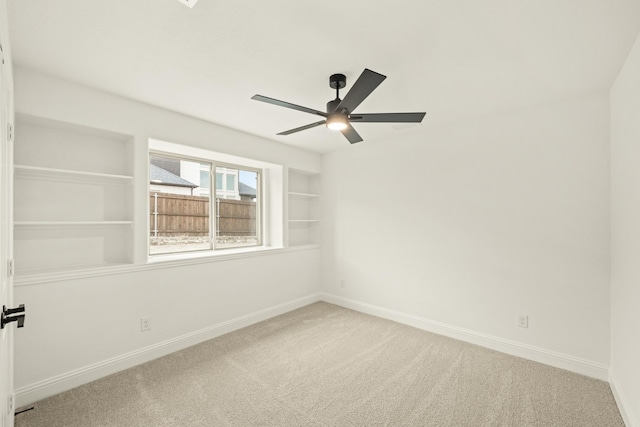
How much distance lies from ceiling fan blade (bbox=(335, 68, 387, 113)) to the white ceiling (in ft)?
0.94

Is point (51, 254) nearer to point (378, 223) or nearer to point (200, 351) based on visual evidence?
point (200, 351)

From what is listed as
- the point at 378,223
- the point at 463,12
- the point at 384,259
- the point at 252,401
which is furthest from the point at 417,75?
the point at 252,401

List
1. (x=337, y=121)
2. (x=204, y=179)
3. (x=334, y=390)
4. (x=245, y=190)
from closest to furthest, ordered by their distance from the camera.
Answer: (x=337, y=121), (x=334, y=390), (x=204, y=179), (x=245, y=190)

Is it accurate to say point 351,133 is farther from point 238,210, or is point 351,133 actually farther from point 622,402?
point 622,402

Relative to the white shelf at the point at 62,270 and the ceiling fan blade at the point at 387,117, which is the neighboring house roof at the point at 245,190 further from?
the ceiling fan blade at the point at 387,117

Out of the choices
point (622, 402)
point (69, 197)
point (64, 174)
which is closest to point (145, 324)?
point (69, 197)

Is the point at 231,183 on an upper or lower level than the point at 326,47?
lower

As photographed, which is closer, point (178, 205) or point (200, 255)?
point (200, 255)

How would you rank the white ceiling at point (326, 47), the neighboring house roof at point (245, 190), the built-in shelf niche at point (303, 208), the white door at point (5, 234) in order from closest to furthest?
the white door at point (5, 234) < the white ceiling at point (326, 47) < the neighboring house roof at point (245, 190) < the built-in shelf niche at point (303, 208)

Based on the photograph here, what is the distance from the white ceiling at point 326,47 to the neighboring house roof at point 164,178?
93 centimetres

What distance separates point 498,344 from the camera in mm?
3004

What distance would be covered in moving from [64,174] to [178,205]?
3.93ft

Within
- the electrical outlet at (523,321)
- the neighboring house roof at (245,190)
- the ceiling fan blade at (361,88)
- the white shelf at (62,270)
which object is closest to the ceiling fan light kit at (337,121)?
the ceiling fan blade at (361,88)

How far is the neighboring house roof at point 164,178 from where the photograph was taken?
3.40 m
